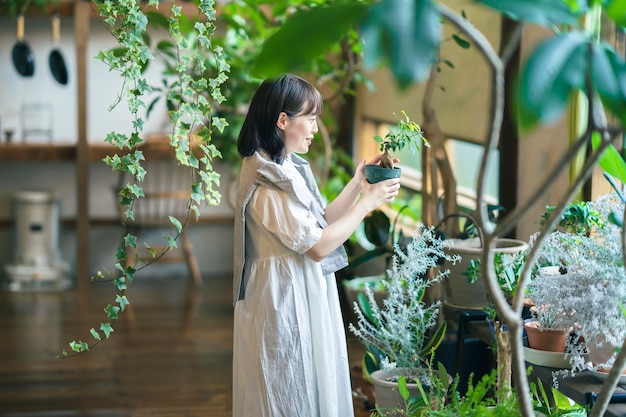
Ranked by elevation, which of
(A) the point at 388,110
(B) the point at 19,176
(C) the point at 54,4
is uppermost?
(C) the point at 54,4

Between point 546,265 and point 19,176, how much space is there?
5112 mm

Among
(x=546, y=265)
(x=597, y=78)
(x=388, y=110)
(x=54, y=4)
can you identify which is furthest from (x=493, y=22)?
(x=54, y=4)

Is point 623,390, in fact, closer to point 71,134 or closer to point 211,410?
point 211,410

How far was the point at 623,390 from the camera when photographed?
2.18 m

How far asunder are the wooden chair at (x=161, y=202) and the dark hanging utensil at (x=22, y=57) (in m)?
1.00

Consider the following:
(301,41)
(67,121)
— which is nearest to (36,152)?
(67,121)

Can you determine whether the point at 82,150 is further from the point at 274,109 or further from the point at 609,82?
the point at 609,82

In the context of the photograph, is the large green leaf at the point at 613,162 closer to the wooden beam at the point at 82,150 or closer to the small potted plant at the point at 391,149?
the small potted plant at the point at 391,149

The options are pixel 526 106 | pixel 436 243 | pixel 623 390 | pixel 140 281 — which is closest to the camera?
pixel 526 106

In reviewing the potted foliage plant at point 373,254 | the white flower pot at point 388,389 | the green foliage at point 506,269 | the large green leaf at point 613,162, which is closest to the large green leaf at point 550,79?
the large green leaf at point 613,162

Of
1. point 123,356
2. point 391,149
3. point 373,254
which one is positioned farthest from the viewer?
point 123,356

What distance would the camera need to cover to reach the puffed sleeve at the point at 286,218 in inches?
93.6

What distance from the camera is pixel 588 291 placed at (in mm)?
2152

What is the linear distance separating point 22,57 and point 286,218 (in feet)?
15.4
